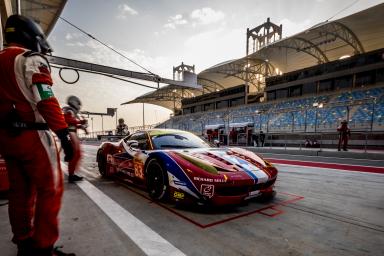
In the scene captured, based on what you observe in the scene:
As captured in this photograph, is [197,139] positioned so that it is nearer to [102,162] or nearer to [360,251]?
[102,162]

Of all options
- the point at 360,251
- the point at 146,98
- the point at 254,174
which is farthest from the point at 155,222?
the point at 146,98

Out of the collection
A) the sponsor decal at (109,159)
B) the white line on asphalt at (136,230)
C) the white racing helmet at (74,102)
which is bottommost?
the white line on asphalt at (136,230)

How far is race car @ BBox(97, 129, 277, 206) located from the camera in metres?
2.49

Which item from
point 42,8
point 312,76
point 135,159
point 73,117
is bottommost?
point 135,159

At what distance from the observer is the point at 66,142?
5.10ft

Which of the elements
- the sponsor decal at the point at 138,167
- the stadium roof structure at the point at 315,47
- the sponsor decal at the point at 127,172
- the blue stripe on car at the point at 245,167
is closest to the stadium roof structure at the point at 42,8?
the stadium roof structure at the point at 315,47

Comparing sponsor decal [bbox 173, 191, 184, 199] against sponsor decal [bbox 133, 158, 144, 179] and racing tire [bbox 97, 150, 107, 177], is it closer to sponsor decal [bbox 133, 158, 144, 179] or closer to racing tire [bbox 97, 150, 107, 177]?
sponsor decal [bbox 133, 158, 144, 179]

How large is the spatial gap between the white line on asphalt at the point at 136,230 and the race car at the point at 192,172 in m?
0.56

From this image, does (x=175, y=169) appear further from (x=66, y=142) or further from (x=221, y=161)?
(x=66, y=142)

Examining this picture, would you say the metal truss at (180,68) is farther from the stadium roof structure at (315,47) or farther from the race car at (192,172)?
the race car at (192,172)

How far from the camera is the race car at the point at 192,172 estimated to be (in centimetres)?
249

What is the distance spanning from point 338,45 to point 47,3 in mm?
30459

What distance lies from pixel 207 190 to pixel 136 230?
0.86m

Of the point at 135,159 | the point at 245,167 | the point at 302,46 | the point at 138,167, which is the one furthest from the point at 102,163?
the point at 302,46
